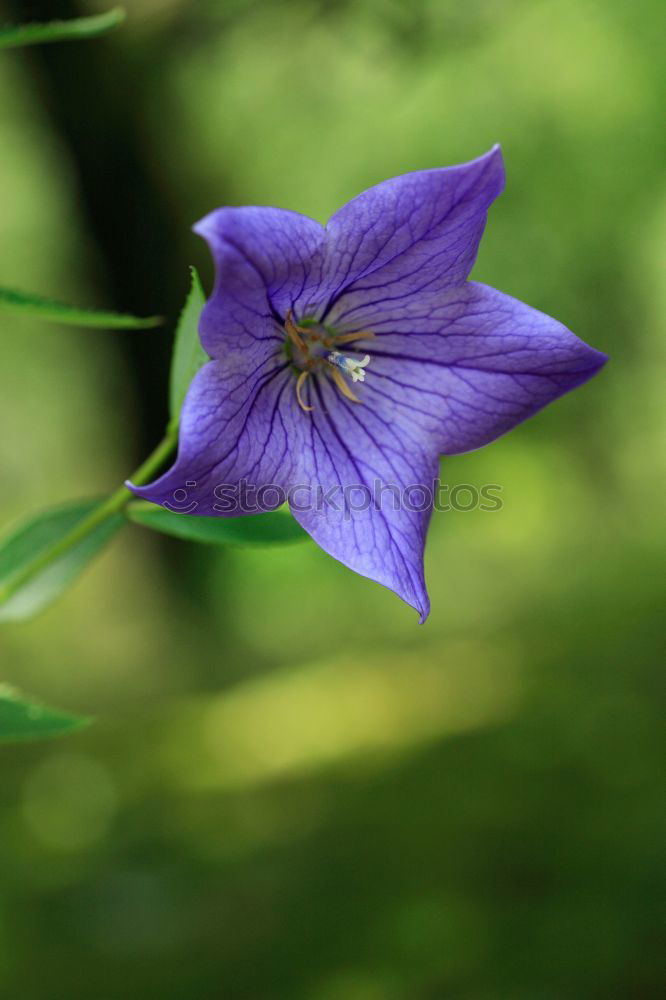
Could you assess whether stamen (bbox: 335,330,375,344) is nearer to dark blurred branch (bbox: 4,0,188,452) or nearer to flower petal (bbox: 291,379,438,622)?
flower petal (bbox: 291,379,438,622)

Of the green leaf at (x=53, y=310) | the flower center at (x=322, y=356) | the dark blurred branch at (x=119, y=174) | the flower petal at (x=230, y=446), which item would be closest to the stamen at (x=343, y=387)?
the flower center at (x=322, y=356)

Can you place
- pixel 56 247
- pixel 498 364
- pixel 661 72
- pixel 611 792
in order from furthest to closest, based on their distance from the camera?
1. pixel 56 247
2. pixel 661 72
3. pixel 611 792
4. pixel 498 364

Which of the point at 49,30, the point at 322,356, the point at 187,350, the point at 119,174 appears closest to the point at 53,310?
the point at 187,350

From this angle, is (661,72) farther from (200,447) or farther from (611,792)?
(200,447)

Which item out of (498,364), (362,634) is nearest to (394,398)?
(498,364)

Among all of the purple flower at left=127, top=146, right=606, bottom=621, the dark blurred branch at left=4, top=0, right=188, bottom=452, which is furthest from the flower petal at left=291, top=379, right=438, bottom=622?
the dark blurred branch at left=4, top=0, right=188, bottom=452

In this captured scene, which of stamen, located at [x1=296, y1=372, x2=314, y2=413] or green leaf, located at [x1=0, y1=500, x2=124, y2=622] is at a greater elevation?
stamen, located at [x1=296, y1=372, x2=314, y2=413]
